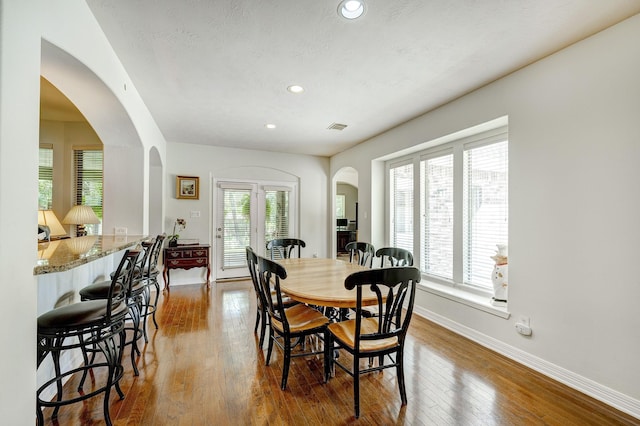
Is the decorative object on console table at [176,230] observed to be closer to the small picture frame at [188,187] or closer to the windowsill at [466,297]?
the small picture frame at [188,187]

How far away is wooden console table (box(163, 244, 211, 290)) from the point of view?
15.9 ft

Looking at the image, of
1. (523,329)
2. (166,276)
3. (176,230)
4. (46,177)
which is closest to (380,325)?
(523,329)

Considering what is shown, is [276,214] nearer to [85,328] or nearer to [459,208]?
[459,208]

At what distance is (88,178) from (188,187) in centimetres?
145

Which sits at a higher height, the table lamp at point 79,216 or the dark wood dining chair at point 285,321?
the table lamp at point 79,216

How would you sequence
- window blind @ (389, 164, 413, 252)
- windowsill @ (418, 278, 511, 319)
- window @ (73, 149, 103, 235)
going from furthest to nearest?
1. window @ (73, 149, 103, 235)
2. window blind @ (389, 164, 413, 252)
3. windowsill @ (418, 278, 511, 319)

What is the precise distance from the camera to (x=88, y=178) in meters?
4.59

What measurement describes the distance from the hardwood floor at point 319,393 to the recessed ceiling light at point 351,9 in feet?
8.44

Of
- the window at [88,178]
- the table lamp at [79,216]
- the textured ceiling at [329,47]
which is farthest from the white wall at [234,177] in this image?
the textured ceiling at [329,47]

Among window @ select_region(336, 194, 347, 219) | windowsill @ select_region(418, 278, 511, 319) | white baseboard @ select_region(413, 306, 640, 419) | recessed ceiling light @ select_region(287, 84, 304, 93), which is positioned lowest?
white baseboard @ select_region(413, 306, 640, 419)

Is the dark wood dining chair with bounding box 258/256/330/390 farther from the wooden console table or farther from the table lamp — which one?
the wooden console table

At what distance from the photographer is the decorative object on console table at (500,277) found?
2.91 meters

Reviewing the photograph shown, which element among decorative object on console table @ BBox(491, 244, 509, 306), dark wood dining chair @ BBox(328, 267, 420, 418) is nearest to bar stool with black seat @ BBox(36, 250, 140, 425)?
dark wood dining chair @ BBox(328, 267, 420, 418)

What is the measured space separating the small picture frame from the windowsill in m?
4.17
